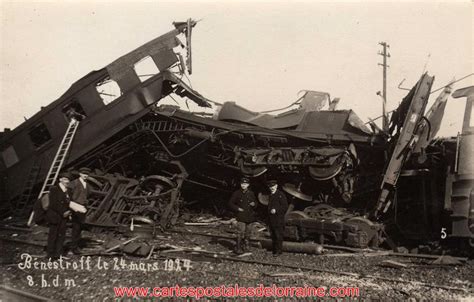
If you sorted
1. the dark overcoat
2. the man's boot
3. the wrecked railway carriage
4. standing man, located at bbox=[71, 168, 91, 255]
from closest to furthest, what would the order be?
the dark overcoat, standing man, located at bbox=[71, 168, 91, 255], the man's boot, the wrecked railway carriage

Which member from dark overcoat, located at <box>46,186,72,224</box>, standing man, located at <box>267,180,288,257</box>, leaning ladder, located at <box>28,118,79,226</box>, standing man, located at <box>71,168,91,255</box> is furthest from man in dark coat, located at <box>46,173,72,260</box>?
leaning ladder, located at <box>28,118,79,226</box>

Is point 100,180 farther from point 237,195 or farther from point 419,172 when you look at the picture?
point 419,172

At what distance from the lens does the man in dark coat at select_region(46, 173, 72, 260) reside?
7.39 metres

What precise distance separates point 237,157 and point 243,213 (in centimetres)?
328

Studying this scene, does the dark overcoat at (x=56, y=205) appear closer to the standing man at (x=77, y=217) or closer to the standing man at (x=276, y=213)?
the standing man at (x=77, y=217)

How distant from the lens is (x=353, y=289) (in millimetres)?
5504

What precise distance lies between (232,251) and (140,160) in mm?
6294

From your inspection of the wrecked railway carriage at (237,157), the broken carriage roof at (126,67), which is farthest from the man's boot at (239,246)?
the broken carriage roof at (126,67)

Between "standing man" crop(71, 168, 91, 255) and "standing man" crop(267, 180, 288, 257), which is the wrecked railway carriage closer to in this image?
"standing man" crop(267, 180, 288, 257)

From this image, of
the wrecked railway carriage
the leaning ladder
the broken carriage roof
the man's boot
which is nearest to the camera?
the man's boot

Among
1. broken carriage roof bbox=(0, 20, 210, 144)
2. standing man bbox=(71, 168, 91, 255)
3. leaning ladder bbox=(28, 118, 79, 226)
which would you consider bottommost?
standing man bbox=(71, 168, 91, 255)

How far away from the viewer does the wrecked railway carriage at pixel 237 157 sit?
29.4ft

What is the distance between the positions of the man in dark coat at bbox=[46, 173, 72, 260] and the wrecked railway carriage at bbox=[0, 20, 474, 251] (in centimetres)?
302

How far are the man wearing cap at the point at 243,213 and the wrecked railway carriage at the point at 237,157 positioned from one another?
1.54 metres
